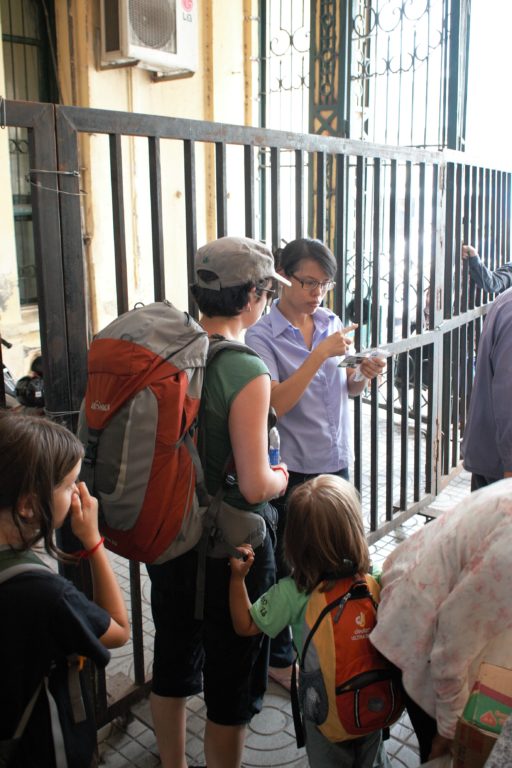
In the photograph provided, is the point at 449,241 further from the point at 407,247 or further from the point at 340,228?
the point at 340,228

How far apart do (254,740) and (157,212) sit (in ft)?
6.17

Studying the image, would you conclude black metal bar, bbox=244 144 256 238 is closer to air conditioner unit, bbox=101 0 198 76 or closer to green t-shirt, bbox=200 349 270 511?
green t-shirt, bbox=200 349 270 511

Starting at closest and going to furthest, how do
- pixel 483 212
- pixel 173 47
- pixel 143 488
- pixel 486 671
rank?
1. pixel 486 671
2. pixel 143 488
3. pixel 483 212
4. pixel 173 47

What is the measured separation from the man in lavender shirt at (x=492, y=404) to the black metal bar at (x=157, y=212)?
1316 mm

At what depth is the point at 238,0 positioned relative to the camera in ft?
23.2

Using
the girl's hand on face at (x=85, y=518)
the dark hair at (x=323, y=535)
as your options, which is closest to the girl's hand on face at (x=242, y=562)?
the dark hair at (x=323, y=535)

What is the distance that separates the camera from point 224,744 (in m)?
2.08

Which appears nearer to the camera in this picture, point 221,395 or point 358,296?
point 221,395

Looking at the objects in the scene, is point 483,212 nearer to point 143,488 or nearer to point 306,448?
point 306,448

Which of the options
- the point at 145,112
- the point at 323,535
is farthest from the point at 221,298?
the point at 145,112

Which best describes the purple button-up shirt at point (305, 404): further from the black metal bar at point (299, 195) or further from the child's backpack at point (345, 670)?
the child's backpack at point (345, 670)

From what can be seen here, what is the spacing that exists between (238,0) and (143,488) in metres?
6.68

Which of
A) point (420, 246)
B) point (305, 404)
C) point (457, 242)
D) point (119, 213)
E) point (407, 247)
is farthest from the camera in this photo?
point (457, 242)

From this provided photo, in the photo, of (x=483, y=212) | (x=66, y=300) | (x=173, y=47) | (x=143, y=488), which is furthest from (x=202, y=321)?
(x=173, y=47)
